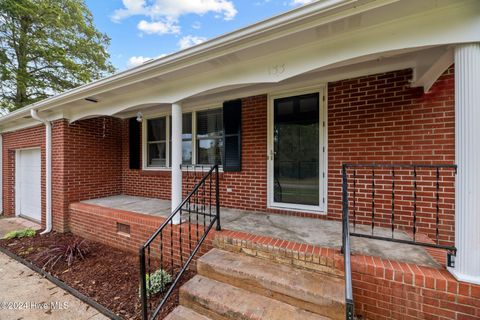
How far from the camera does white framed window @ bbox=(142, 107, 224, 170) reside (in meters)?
4.36

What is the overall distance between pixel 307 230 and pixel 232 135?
2154 millimetres

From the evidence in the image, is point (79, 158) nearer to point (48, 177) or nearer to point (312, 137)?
point (48, 177)

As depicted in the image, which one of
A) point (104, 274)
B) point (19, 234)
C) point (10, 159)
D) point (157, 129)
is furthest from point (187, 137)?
point (10, 159)

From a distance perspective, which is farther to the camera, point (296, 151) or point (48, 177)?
Answer: point (48, 177)

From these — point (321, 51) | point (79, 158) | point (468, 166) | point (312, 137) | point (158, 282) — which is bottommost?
point (158, 282)

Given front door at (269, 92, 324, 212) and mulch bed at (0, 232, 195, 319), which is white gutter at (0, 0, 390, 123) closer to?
front door at (269, 92, 324, 212)

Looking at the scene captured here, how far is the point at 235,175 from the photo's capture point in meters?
4.05

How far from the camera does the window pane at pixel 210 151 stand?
4.32 m

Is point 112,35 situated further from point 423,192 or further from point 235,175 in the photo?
point 423,192

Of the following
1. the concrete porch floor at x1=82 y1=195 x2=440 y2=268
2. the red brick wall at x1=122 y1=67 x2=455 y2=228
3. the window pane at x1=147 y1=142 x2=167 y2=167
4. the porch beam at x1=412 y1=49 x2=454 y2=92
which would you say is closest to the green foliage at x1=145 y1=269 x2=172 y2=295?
the concrete porch floor at x1=82 y1=195 x2=440 y2=268

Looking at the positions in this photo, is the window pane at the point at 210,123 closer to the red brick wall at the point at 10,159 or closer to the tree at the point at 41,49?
the red brick wall at the point at 10,159

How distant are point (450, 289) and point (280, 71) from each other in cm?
243

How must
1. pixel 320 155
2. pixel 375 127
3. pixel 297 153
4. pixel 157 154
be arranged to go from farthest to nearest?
pixel 157 154 → pixel 297 153 → pixel 320 155 → pixel 375 127

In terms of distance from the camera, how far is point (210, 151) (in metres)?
4.43
